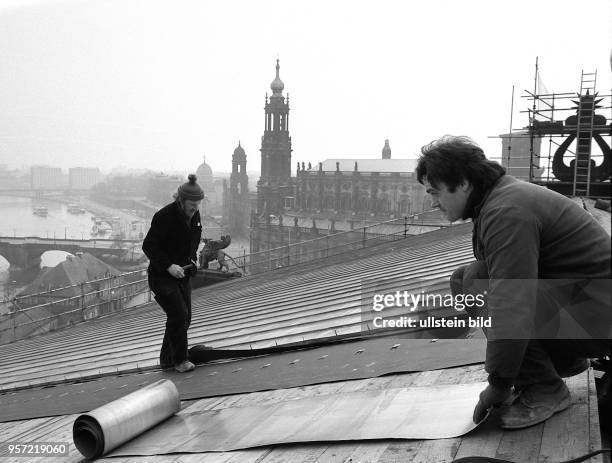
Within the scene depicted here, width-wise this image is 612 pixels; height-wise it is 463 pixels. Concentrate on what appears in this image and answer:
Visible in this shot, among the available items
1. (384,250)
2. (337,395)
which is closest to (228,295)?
(384,250)

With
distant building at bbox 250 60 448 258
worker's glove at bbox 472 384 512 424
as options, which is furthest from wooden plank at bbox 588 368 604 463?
distant building at bbox 250 60 448 258

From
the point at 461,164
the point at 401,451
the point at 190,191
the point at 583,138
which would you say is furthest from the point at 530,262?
the point at 583,138

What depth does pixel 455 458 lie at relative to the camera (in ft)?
6.29

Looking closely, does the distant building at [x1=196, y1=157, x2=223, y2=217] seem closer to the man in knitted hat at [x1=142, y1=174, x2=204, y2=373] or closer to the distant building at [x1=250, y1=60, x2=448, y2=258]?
the distant building at [x1=250, y1=60, x2=448, y2=258]

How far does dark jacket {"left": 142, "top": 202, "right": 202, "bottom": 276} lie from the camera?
4195 mm

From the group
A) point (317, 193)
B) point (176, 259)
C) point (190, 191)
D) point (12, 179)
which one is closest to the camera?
point (190, 191)

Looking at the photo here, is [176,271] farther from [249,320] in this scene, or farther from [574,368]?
[574,368]

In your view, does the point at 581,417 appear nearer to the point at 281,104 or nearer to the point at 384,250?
the point at 384,250

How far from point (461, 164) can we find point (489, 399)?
32.3 inches

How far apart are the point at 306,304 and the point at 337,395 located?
3.14 meters

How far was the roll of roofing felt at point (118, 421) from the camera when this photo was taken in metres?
2.64

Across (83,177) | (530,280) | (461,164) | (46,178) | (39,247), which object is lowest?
(39,247)

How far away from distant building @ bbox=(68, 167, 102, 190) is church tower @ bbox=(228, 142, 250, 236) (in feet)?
76.2
